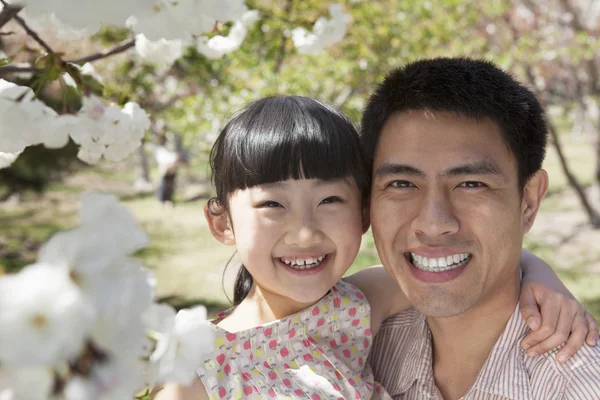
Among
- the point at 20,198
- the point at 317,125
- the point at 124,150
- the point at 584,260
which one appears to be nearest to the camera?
the point at 124,150

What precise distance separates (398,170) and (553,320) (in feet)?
1.86

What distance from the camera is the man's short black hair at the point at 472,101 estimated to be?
175cm

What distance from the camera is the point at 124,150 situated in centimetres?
163

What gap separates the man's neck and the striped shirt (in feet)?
0.12

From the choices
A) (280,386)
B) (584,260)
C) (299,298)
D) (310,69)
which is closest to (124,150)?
(299,298)

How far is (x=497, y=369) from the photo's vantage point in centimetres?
177

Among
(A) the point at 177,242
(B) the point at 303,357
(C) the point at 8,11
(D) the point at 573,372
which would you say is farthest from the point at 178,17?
(A) the point at 177,242

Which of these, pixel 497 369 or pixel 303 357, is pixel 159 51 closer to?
pixel 303 357

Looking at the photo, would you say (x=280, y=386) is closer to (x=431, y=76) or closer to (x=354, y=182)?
(x=354, y=182)

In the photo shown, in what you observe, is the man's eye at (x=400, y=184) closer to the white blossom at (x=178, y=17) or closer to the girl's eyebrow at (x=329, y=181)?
the girl's eyebrow at (x=329, y=181)

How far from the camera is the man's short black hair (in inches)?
69.1

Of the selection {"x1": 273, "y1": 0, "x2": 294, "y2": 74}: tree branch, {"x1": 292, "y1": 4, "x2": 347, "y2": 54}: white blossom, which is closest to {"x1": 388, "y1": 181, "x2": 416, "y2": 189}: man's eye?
{"x1": 292, "y1": 4, "x2": 347, "y2": 54}: white blossom

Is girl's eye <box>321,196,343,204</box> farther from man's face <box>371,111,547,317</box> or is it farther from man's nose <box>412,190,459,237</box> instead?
man's nose <box>412,190,459,237</box>

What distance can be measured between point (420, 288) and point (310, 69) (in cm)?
415
